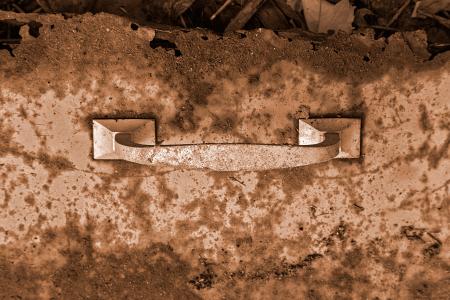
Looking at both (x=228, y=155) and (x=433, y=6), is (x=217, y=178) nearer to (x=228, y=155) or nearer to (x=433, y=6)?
(x=228, y=155)

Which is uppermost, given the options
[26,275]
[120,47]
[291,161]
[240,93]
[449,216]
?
[120,47]

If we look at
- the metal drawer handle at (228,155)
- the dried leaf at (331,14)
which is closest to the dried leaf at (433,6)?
the dried leaf at (331,14)

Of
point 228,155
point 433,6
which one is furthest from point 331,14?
point 228,155

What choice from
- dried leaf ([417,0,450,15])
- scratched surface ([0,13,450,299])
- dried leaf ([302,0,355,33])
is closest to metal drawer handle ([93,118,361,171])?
scratched surface ([0,13,450,299])

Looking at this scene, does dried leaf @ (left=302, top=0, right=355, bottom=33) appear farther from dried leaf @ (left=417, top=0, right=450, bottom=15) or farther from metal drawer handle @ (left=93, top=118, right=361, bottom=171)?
metal drawer handle @ (left=93, top=118, right=361, bottom=171)

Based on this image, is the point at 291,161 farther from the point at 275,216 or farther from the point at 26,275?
the point at 26,275

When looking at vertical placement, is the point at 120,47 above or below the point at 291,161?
above

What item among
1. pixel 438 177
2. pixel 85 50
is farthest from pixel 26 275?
pixel 438 177
